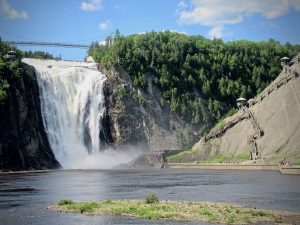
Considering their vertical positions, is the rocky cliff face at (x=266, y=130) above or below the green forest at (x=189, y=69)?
below

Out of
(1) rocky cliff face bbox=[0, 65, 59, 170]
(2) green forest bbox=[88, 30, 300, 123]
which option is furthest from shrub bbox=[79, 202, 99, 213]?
(2) green forest bbox=[88, 30, 300, 123]

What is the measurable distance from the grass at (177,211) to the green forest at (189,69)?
11779 cm

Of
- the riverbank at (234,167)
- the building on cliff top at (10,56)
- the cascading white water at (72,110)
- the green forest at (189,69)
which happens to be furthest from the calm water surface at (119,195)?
the green forest at (189,69)

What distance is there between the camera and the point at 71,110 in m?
153

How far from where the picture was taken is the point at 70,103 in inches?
6097

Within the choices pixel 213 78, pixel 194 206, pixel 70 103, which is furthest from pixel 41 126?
pixel 194 206

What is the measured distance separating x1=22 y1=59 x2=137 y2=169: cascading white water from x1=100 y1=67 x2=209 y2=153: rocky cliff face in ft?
12.3

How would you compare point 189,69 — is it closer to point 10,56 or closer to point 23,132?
point 10,56

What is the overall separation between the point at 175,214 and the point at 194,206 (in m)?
4.44

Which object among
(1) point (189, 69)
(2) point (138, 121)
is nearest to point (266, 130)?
(2) point (138, 121)

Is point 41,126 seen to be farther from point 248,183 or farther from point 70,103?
point 248,183

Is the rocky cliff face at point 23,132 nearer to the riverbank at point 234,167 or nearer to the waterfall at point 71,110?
the waterfall at point 71,110

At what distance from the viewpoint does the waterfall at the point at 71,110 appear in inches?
5679

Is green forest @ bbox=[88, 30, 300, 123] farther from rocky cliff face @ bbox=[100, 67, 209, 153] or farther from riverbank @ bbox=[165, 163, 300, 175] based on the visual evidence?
riverbank @ bbox=[165, 163, 300, 175]
